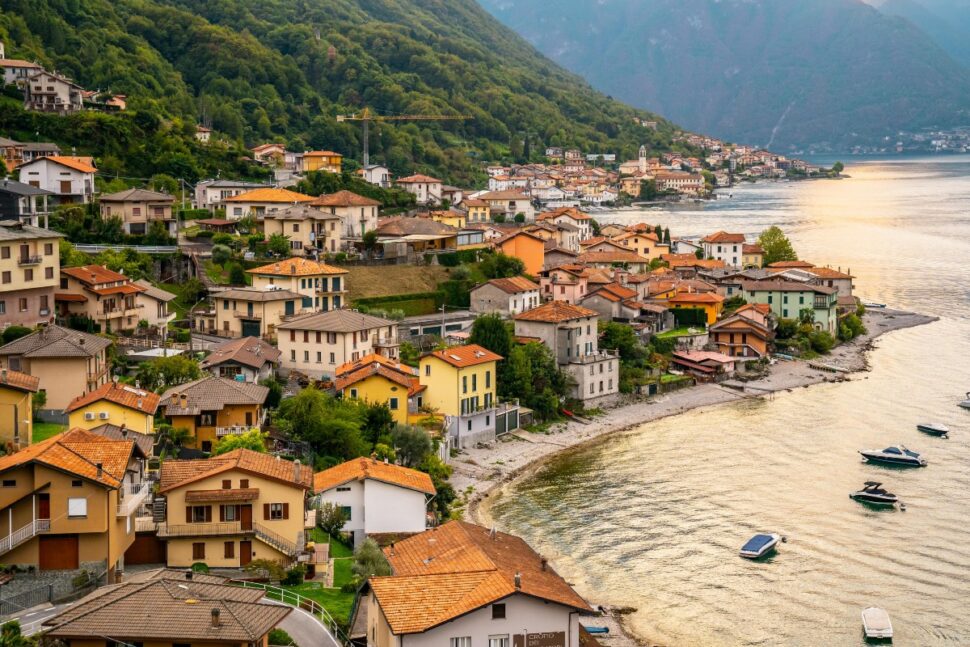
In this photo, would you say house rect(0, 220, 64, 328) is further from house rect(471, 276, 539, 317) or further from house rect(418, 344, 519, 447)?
house rect(471, 276, 539, 317)

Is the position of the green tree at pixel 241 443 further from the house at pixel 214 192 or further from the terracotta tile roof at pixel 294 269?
the house at pixel 214 192

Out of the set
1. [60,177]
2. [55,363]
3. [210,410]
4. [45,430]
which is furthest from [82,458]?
[60,177]

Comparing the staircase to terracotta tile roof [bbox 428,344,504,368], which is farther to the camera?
terracotta tile roof [bbox 428,344,504,368]

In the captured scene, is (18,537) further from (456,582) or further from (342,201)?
(342,201)

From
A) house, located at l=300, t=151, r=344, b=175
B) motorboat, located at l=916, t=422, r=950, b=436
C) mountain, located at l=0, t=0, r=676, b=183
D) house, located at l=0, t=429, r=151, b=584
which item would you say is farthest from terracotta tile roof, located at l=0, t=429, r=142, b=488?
house, located at l=300, t=151, r=344, b=175

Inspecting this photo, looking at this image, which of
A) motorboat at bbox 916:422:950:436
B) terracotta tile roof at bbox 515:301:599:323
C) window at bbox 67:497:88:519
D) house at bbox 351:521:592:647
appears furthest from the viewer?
terracotta tile roof at bbox 515:301:599:323

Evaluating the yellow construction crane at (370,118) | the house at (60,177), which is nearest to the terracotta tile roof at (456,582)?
the house at (60,177)
